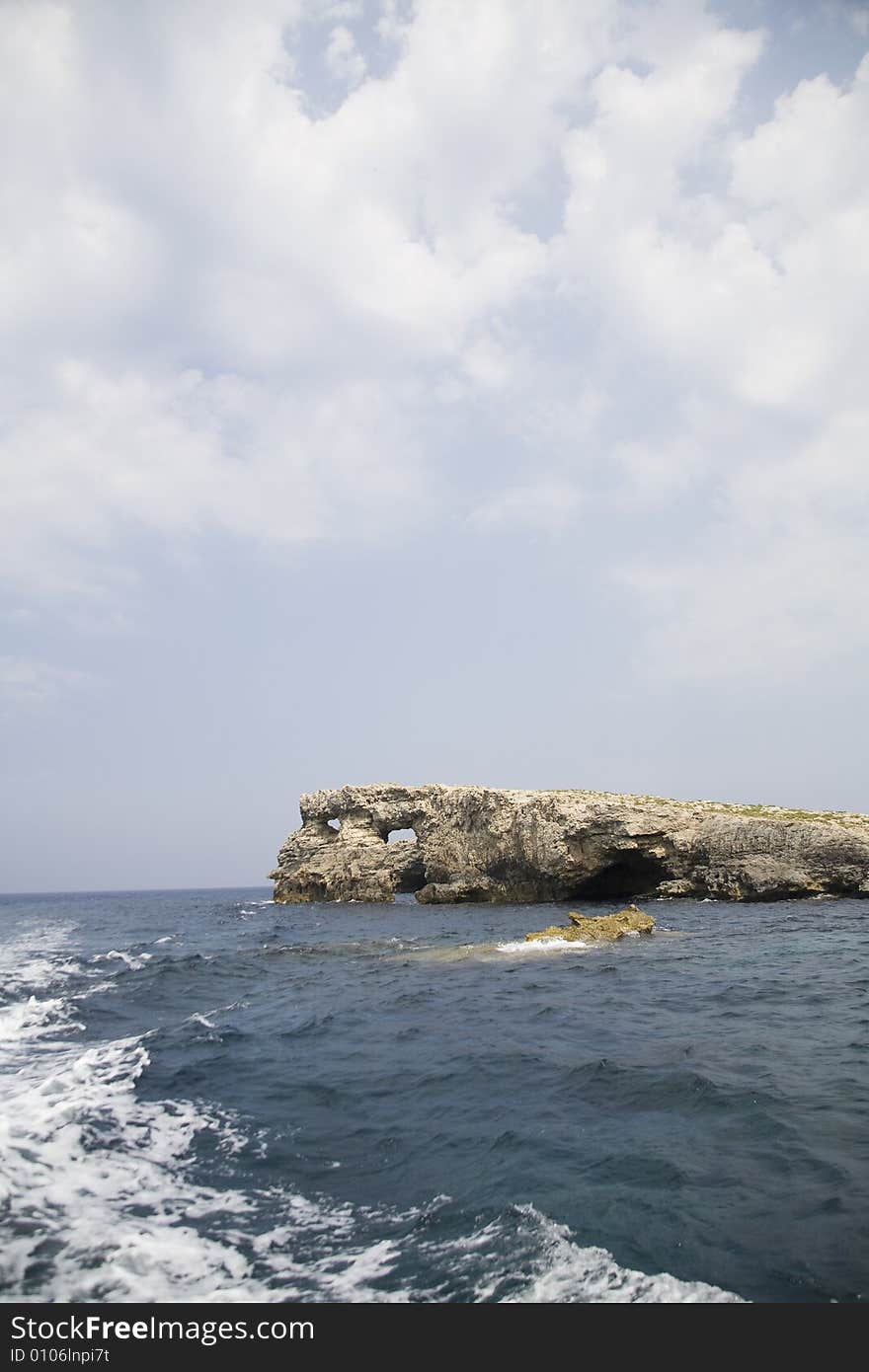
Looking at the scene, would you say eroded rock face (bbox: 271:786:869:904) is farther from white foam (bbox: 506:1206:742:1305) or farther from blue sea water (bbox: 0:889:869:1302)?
white foam (bbox: 506:1206:742:1305)

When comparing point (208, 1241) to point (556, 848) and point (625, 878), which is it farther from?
point (625, 878)

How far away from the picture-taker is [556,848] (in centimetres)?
4266

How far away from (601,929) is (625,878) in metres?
21.8

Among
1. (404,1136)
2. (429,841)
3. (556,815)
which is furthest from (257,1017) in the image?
(429,841)

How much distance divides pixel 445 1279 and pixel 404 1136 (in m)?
3.38

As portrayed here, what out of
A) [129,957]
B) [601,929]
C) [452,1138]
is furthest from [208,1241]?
[129,957]

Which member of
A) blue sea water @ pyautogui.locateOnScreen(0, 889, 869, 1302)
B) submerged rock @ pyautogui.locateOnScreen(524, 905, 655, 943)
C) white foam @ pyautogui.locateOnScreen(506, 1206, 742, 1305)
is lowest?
submerged rock @ pyautogui.locateOnScreen(524, 905, 655, 943)

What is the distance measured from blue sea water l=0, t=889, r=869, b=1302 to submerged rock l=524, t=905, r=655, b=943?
18.0 ft

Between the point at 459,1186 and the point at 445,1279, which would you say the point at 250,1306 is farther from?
the point at 459,1186

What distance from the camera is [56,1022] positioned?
675 inches

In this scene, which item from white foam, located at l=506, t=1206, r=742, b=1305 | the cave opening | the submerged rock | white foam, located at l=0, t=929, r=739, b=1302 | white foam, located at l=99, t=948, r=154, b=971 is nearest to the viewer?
white foam, located at l=506, t=1206, r=742, b=1305

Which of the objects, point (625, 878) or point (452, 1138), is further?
point (625, 878)

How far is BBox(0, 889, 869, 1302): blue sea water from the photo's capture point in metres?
Result: 6.27

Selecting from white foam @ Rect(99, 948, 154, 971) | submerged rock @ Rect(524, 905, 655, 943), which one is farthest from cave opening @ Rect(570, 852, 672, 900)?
white foam @ Rect(99, 948, 154, 971)
